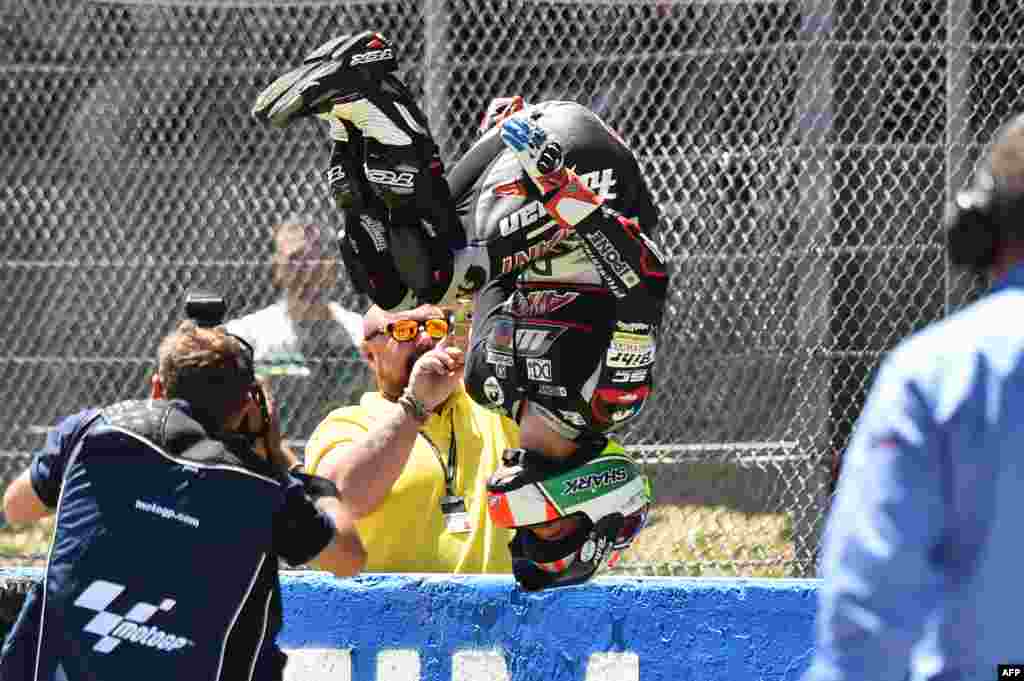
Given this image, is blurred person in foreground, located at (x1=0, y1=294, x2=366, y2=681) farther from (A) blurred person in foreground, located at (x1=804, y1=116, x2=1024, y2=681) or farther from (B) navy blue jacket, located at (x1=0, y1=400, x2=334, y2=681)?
(A) blurred person in foreground, located at (x1=804, y1=116, x2=1024, y2=681)

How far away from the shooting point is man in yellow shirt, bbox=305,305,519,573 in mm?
4656

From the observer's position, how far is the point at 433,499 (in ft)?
15.4

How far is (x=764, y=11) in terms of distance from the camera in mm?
6215

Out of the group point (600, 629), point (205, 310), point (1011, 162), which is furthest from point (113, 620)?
point (1011, 162)

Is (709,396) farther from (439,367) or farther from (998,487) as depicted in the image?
(998,487)

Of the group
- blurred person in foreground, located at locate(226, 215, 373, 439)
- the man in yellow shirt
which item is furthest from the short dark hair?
blurred person in foreground, located at locate(226, 215, 373, 439)

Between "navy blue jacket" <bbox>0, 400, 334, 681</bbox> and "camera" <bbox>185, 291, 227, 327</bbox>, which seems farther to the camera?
"camera" <bbox>185, 291, 227, 327</bbox>

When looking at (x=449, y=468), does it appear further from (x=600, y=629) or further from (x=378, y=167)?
(x=378, y=167)

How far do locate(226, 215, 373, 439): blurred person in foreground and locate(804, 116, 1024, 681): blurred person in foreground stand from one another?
4381 millimetres

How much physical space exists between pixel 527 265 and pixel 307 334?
8.39 feet

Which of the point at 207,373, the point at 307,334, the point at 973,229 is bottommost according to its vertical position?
the point at 307,334

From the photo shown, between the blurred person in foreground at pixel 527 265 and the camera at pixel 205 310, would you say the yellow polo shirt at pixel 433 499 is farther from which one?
the camera at pixel 205 310

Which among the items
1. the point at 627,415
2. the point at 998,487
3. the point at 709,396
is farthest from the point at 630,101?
the point at 998,487

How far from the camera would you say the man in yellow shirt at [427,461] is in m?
4.66
